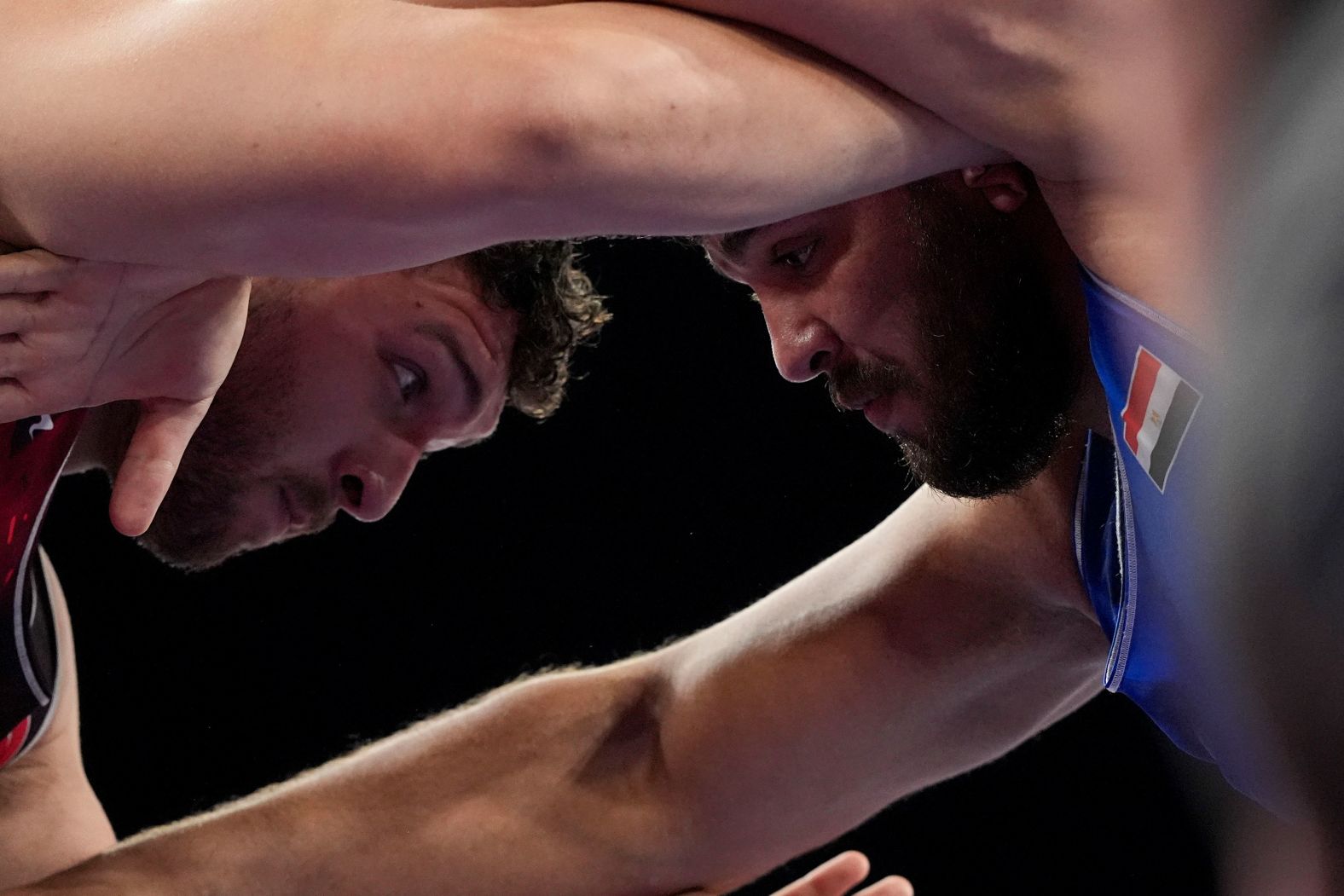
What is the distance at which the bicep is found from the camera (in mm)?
1403

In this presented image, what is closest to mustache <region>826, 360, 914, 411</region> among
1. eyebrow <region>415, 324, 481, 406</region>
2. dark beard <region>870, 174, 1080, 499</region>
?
dark beard <region>870, 174, 1080, 499</region>

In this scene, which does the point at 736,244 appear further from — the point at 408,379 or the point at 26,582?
the point at 26,582

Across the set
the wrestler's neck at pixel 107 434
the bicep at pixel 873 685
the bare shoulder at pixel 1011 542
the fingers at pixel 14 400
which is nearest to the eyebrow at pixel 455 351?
the wrestler's neck at pixel 107 434

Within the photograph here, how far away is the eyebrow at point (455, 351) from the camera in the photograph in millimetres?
1577

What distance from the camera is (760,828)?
1435mm

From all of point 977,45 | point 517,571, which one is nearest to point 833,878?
point 977,45

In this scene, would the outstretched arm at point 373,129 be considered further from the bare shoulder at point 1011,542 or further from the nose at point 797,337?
the bare shoulder at point 1011,542

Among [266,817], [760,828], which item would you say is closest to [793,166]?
[760,828]

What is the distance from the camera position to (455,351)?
5.25 ft

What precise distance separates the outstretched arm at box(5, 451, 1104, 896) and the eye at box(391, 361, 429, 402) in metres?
0.39

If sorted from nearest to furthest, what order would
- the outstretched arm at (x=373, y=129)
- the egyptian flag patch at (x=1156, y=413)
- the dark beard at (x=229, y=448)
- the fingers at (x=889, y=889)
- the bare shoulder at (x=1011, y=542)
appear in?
the outstretched arm at (x=373, y=129), the egyptian flag patch at (x=1156, y=413), the fingers at (x=889, y=889), the bare shoulder at (x=1011, y=542), the dark beard at (x=229, y=448)

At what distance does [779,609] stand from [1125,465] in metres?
0.49

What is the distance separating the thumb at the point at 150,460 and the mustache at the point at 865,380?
570mm

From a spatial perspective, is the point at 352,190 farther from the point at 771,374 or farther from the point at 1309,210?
the point at 771,374
